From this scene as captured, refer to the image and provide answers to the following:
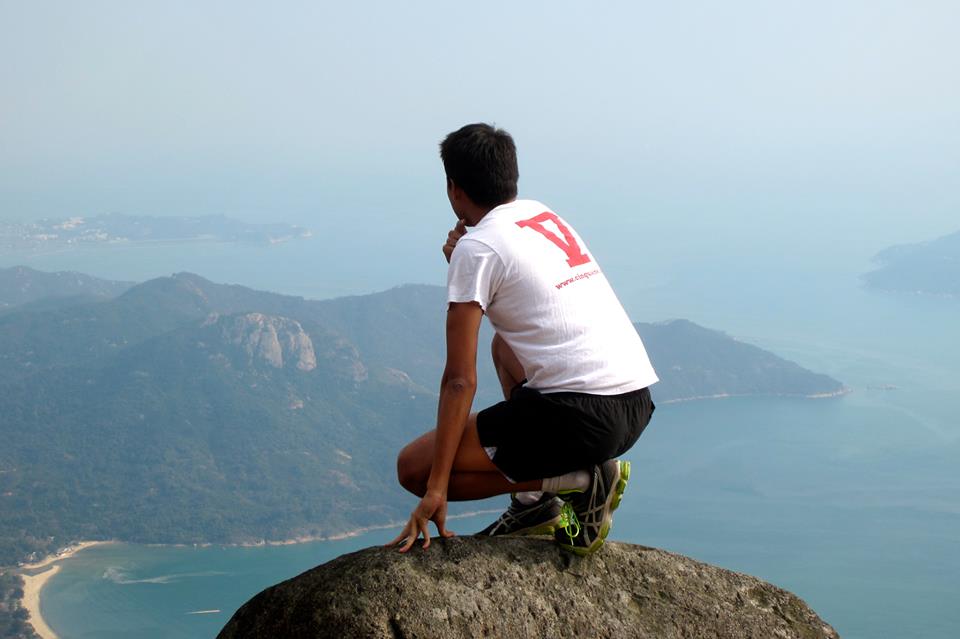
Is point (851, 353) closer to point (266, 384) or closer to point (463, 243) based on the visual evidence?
point (266, 384)

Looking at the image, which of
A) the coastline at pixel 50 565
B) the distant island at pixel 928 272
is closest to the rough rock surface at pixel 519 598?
the coastline at pixel 50 565

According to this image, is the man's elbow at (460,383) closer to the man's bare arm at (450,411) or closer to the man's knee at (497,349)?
the man's bare arm at (450,411)

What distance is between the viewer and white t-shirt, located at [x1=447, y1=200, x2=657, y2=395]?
3490 mm

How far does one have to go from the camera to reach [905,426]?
10806 centimetres

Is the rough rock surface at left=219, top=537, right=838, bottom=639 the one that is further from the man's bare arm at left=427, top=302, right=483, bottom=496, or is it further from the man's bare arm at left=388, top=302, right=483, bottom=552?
the man's bare arm at left=427, top=302, right=483, bottom=496

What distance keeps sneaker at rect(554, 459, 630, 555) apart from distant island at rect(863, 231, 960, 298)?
19247 centimetres

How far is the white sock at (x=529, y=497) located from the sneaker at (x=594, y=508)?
0.21 meters

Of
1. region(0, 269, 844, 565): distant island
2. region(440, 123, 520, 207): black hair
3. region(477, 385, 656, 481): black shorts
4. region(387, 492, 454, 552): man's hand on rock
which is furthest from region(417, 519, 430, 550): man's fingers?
region(0, 269, 844, 565): distant island

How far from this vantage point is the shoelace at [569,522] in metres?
3.85

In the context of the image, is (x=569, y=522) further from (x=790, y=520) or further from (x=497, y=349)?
(x=790, y=520)

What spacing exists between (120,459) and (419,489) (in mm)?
111815

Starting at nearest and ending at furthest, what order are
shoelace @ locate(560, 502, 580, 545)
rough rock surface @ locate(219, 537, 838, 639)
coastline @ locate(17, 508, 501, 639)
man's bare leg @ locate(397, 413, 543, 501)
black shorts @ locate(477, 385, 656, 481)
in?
rough rock surface @ locate(219, 537, 838, 639) → black shorts @ locate(477, 385, 656, 481) → man's bare leg @ locate(397, 413, 543, 501) → shoelace @ locate(560, 502, 580, 545) → coastline @ locate(17, 508, 501, 639)

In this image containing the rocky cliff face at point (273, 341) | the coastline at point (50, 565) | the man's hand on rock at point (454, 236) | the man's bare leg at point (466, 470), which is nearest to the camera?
the man's bare leg at point (466, 470)

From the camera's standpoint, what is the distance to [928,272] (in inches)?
7224
